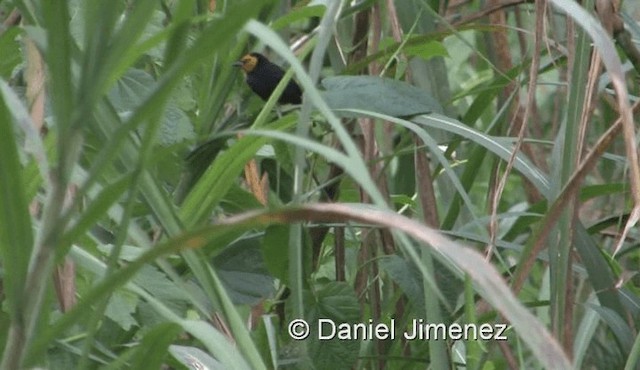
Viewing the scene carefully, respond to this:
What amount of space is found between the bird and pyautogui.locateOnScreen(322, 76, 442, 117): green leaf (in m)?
0.12

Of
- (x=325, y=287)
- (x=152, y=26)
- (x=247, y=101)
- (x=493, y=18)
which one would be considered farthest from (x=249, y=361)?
(x=493, y=18)

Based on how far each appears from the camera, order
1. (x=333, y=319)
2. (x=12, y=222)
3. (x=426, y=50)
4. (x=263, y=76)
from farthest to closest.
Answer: (x=263, y=76)
(x=426, y=50)
(x=333, y=319)
(x=12, y=222)

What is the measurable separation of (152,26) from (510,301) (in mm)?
770

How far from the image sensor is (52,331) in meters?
0.72

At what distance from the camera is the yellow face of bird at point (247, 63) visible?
1313 mm

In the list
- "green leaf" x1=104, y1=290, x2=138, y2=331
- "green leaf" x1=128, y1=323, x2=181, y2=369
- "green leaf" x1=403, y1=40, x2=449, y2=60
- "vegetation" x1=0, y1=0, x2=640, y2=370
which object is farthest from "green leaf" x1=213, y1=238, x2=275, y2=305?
"green leaf" x1=128, y1=323, x2=181, y2=369

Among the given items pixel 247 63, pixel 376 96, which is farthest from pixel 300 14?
pixel 247 63

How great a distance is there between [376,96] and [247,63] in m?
0.30

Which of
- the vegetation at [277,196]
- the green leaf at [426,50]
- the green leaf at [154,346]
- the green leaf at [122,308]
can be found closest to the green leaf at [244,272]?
the vegetation at [277,196]

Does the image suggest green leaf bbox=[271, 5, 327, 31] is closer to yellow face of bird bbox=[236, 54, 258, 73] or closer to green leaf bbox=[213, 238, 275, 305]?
yellow face of bird bbox=[236, 54, 258, 73]

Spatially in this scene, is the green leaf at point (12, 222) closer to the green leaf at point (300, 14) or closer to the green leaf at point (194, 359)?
the green leaf at point (194, 359)

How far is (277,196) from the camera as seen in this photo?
1383 mm

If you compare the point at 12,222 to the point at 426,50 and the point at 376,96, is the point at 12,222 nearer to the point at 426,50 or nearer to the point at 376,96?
the point at 376,96

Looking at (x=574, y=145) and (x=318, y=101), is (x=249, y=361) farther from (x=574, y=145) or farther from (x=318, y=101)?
(x=574, y=145)
